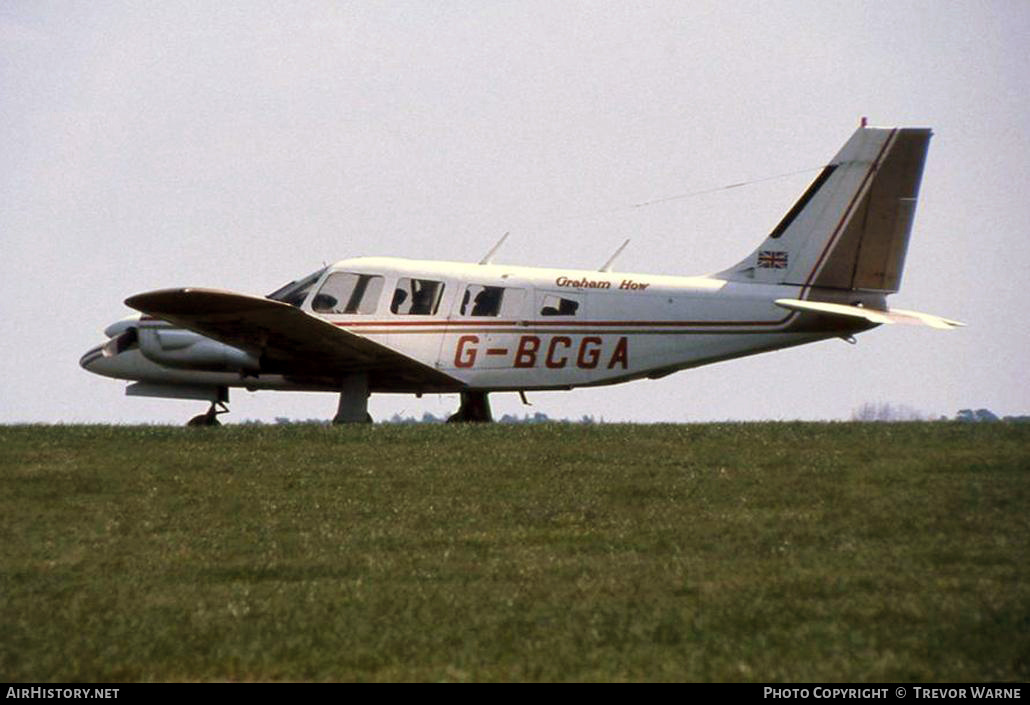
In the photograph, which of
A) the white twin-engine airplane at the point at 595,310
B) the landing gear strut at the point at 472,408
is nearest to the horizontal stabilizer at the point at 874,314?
the white twin-engine airplane at the point at 595,310

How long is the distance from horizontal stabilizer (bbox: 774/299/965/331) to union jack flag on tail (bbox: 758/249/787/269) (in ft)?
2.80

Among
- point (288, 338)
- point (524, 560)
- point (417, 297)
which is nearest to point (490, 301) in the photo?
point (417, 297)

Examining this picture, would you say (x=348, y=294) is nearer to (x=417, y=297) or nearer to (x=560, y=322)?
(x=417, y=297)

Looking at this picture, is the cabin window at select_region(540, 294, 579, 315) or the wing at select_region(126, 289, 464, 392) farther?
the cabin window at select_region(540, 294, 579, 315)

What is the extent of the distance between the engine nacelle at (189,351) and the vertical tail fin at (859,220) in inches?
336

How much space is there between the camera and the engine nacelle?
2767 centimetres

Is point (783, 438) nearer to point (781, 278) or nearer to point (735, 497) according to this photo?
point (735, 497)

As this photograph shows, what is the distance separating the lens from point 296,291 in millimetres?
26406

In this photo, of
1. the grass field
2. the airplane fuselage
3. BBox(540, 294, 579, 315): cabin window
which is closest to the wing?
the airplane fuselage

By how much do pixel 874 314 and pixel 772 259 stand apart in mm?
1907

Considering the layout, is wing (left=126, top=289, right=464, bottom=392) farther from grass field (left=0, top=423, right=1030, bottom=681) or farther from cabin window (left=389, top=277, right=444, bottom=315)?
grass field (left=0, top=423, right=1030, bottom=681)

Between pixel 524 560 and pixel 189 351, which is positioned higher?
pixel 524 560

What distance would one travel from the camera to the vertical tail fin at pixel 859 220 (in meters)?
25.2
